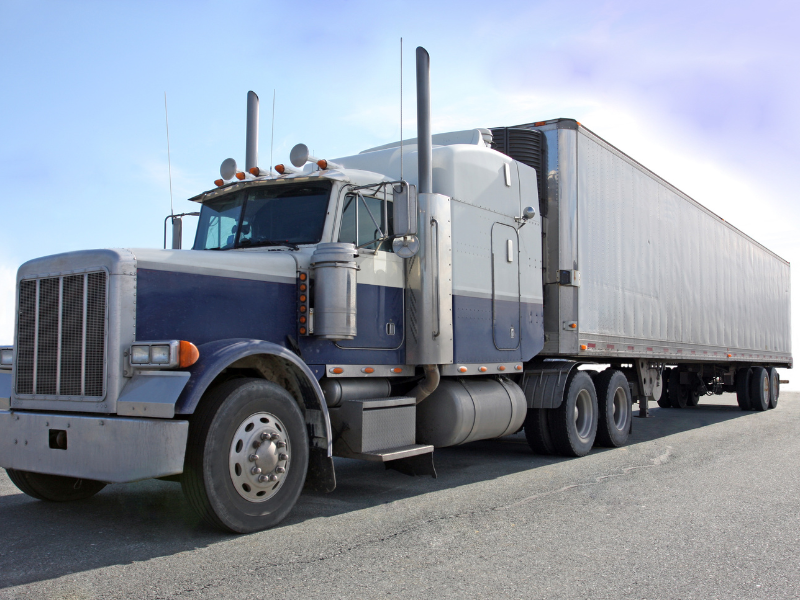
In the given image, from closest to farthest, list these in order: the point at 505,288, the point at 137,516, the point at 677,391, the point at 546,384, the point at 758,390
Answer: the point at 137,516, the point at 505,288, the point at 546,384, the point at 758,390, the point at 677,391

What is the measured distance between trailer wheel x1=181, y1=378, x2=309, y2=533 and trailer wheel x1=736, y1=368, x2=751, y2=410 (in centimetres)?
1647

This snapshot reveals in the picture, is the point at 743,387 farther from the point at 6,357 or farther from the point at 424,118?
the point at 6,357

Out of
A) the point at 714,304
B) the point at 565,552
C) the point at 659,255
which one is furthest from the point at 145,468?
the point at 714,304

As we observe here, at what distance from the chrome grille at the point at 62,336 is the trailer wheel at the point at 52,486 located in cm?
86

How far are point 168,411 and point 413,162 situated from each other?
14.6 ft

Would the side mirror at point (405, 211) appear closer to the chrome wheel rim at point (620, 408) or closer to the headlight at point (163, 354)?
the headlight at point (163, 354)

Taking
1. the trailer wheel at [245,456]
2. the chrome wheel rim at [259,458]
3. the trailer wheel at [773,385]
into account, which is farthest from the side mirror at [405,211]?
the trailer wheel at [773,385]

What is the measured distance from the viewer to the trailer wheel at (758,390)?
18.7 metres

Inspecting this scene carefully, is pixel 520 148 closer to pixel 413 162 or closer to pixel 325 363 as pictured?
pixel 413 162

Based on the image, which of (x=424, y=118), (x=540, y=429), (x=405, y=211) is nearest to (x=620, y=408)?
(x=540, y=429)

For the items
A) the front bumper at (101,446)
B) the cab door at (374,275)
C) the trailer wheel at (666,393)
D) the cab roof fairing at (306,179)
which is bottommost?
the trailer wheel at (666,393)

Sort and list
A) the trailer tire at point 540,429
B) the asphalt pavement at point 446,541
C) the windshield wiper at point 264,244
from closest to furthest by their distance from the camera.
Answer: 1. the asphalt pavement at point 446,541
2. the windshield wiper at point 264,244
3. the trailer tire at point 540,429

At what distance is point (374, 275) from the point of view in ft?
22.3

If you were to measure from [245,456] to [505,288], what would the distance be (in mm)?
4349
